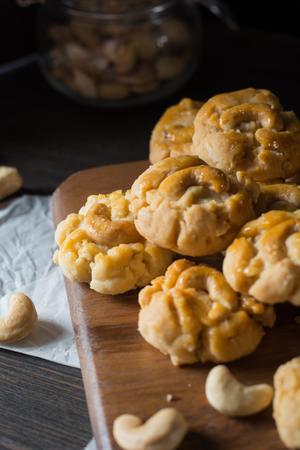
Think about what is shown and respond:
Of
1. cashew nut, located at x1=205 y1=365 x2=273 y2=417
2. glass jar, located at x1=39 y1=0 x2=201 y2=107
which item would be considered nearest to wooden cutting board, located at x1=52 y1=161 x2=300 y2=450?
cashew nut, located at x1=205 y1=365 x2=273 y2=417

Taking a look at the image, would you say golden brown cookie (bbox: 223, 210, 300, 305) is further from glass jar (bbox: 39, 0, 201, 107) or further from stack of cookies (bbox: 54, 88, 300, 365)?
glass jar (bbox: 39, 0, 201, 107)

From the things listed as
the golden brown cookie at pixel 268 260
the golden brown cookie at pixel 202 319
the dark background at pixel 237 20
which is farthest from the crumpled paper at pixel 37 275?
the dark background at pixel 237 20

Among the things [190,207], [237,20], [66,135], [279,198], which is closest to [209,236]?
[190,207]

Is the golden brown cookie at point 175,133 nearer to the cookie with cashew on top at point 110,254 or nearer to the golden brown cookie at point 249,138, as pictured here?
the golden brown cookie at point 249,138

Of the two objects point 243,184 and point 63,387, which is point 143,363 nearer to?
point 63,387

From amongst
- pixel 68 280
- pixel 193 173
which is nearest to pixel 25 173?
pixel 68 280

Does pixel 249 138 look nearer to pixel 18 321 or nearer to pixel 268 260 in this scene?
pixel 268 260
